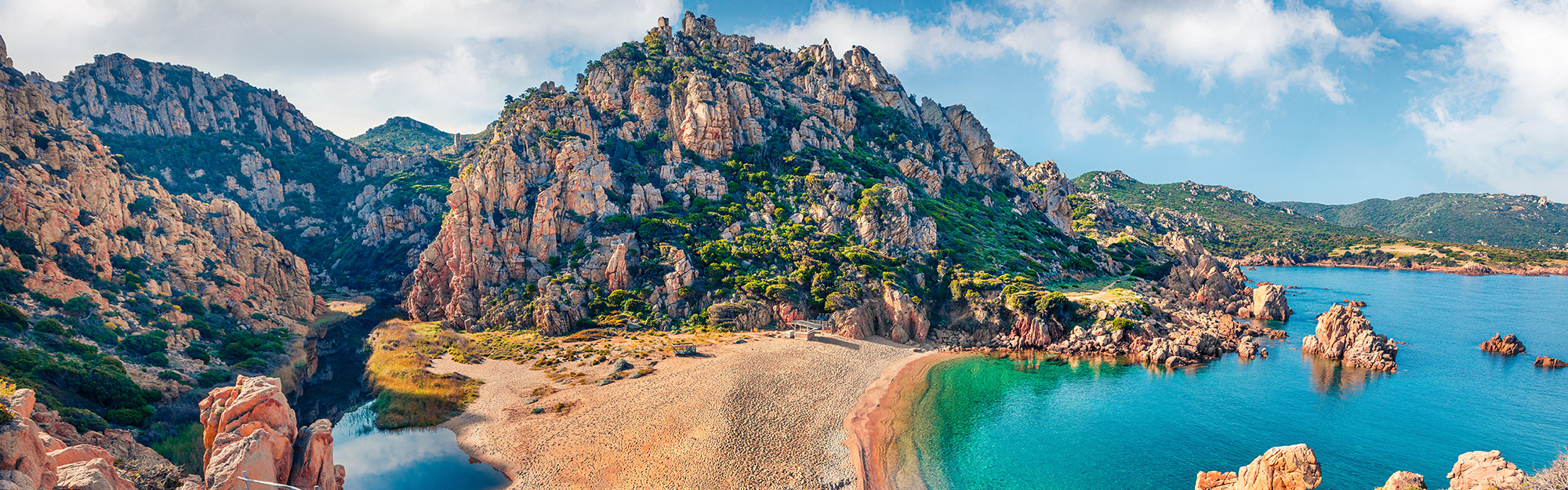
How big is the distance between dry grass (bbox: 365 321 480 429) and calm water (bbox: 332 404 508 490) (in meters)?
1.52

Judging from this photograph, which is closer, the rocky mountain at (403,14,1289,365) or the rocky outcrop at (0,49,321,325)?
the rocky outcrop at (0,49,321,325)

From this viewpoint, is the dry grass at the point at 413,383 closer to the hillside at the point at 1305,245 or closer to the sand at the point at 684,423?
the sand at the point at 684,423

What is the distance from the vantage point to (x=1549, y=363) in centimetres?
4988

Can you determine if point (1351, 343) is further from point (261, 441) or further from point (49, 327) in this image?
point (49, 327)

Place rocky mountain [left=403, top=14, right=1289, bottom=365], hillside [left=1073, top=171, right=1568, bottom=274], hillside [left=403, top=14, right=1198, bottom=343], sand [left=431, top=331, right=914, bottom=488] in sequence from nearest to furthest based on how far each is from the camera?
sand [left=431, top=331, right=914, bottom=488]
rocky mountain [left=403, top=14, right=1289, bottom=365]
hillside [left=403, top=14, right=1198, bottom=343]
hillside [left=1073, top=171, right=1568, bottom=274]

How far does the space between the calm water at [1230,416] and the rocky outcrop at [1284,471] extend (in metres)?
5.19

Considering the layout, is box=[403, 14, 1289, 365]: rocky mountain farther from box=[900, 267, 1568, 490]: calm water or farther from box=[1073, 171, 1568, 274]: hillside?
box=[1073, 171, 1568, 274]: hillside

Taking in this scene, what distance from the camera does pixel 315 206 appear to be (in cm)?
11488

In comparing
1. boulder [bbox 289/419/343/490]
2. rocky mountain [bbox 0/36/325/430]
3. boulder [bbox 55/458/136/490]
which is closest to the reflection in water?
boulder [bbox 289/419/343/490]

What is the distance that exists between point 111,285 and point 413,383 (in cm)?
2434

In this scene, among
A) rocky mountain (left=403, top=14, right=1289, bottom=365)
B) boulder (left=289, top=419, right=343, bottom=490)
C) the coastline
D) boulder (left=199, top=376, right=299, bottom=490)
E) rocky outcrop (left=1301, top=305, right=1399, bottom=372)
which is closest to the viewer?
boulder (left=199, top=376, right=299, bottom=490)

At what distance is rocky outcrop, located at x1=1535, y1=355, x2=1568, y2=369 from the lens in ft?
163

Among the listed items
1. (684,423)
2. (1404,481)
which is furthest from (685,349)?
(1404,481)

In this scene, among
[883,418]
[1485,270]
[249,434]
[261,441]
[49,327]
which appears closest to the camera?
[261,441]
